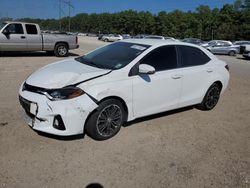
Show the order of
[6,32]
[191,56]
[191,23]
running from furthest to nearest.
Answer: [191,23]
[6,32]
[191,56]

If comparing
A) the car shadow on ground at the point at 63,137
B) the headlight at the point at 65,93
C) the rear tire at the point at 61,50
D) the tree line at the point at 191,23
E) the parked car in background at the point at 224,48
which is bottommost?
the car shadow on ground at the point at 63,137

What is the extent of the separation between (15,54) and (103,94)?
13.4m

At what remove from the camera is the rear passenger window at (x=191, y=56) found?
571 cm

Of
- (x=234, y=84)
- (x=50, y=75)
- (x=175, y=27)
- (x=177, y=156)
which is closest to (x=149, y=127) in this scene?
(x=177, y=156)

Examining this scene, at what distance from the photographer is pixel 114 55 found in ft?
17.6

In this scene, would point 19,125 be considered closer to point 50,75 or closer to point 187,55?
point 50,75

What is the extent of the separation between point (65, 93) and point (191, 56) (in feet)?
9.53

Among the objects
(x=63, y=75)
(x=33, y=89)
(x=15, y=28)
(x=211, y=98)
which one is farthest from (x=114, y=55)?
(x=15, y=28)

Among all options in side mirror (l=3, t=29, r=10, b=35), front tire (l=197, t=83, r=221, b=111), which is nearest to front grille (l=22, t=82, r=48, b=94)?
front tire (l=197, t=83, r=221, b=111)

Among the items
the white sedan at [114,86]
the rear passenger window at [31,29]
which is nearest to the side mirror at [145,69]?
the white sedan at [114,86]

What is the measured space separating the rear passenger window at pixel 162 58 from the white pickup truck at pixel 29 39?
36.3ft

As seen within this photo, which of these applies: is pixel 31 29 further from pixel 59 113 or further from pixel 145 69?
pixel 59 113

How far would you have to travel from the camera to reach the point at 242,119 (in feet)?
20.5

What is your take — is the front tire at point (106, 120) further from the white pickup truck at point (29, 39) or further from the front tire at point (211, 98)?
the white pickup truck at point (29, 39)
